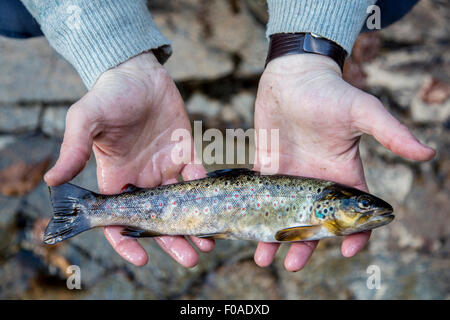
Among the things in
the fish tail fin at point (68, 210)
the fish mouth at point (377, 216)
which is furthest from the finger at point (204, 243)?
the fish mouth at point (377, 216)

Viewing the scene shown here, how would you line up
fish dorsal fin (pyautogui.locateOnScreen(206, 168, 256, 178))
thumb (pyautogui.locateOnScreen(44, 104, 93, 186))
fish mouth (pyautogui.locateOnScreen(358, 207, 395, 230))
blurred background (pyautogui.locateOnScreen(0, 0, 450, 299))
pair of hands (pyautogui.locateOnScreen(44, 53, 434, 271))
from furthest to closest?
blurred background (pyautogui.locateOnScreen(0, 0, 450, 299)) → fish dorsal fin (pyautogui.locateOnScreen(206, 168, 256, 178)) → fish mouth (pyautogui.locateOnScreen(358, 207, 395, 230)) → pair of hands (pyautogui.locateOnScreen(44, 53, 434, 271)) → thumb (pyautogui.locateOnScreen(44, 104, 93, 186))

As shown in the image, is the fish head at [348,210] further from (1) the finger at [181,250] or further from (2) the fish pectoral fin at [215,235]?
(1) the finger at [181,250]

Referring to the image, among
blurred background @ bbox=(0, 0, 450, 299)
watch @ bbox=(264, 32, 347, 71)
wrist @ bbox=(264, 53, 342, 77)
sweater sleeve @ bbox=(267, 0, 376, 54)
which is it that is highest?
sweater sleeve @ bbox=(267, 0, 376, 54)

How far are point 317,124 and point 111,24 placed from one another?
1.49 metres

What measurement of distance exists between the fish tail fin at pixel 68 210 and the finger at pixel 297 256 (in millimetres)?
1285

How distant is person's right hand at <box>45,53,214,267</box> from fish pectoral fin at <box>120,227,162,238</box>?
0.06 metres

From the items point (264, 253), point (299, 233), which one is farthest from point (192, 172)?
point (299, 233)

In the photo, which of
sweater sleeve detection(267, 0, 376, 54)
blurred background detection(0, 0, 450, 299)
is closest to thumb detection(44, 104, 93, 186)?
sweater sleeve detection(267, 0, 376, 54)

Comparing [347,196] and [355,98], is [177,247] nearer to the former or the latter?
[347,196]

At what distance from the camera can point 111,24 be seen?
8.22ft

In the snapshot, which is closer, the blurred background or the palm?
the palm

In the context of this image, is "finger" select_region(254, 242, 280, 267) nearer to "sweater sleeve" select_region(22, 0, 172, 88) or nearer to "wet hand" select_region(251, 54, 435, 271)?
"wet hand" select_region(251, 54, 435, 271)

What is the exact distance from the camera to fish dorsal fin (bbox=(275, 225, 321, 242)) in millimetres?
2338

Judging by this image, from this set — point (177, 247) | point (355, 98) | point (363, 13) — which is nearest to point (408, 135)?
point (355, 98)
